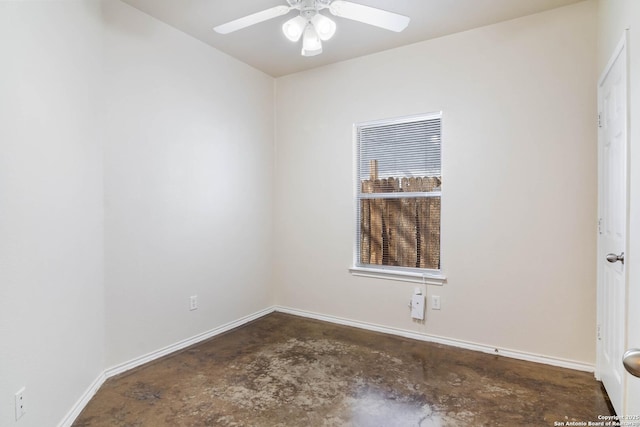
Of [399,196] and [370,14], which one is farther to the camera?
[399,196]

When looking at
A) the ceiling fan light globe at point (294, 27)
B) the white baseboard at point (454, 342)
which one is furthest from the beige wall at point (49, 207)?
the white baseboard at point (454, 342)

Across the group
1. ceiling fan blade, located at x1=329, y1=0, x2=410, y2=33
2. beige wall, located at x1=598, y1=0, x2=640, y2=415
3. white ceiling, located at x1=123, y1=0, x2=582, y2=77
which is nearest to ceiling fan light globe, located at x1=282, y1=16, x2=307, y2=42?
ceiling fan blade, located at x1=329, y1=0, x2=410, y2=33

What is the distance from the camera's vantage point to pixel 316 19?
6.81ft

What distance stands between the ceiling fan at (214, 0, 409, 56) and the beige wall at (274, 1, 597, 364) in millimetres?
1233

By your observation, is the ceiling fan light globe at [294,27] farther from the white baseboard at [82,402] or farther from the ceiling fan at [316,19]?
the white baseboard at [82,402]

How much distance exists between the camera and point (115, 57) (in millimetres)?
2430

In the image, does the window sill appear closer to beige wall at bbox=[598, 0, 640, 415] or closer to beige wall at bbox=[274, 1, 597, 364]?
beige wall at bbox=[274, 1, 597, 364]

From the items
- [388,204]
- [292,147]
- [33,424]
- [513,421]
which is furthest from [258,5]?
[513,421]

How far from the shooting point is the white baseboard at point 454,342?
2.55 meters

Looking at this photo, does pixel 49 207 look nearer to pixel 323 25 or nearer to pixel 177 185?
pixel 177 185

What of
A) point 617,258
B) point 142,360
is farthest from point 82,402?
point 617,258

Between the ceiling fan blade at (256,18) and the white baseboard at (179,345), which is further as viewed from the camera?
the white baseboard at (179,345)

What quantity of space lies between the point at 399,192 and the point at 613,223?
5.40 feet

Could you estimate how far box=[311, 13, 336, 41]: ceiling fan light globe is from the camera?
2.06m
